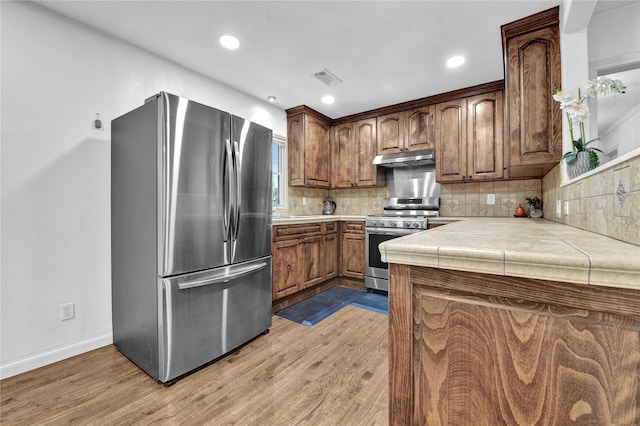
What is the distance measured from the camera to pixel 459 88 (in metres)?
3.18

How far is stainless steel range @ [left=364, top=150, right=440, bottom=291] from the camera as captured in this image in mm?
3369

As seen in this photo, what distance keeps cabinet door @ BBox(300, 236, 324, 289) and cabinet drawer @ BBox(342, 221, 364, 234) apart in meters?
0.45

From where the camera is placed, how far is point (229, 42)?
7.40 feet

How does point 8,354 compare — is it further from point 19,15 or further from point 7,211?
point 19,15

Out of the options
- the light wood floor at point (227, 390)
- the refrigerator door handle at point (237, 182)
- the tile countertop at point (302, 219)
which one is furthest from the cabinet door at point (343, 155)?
the light wood floor at point (227, 390)

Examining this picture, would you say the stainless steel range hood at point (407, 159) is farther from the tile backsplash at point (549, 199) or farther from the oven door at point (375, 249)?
the oven door at point (375, 249)

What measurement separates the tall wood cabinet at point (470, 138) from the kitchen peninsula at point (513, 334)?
277 centimetres

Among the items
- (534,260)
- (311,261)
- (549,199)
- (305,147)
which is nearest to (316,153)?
(305,147)

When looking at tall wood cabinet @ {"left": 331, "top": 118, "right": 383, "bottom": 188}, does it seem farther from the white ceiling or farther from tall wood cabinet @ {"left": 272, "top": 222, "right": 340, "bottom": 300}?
the white ceiling

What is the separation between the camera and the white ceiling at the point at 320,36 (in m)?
1.89

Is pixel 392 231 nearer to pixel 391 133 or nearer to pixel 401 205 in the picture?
pixel 401 205

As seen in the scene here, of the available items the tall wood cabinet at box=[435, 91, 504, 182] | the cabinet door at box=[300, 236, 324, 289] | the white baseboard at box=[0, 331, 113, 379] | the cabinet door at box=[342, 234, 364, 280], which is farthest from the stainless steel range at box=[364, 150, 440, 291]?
the white baseboard at box=[0, 331, 113, 379]

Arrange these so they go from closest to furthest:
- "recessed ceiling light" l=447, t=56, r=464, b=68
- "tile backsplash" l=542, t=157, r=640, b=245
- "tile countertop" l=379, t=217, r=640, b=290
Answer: "tile countertop" l=379, t=217, r=640, b=290, "tile backsplash" l=542, t=157, r=640, b=245, "recessed ceiling light" l=447, t=56, r=464, b=68

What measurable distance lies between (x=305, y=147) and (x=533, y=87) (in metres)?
2.49
